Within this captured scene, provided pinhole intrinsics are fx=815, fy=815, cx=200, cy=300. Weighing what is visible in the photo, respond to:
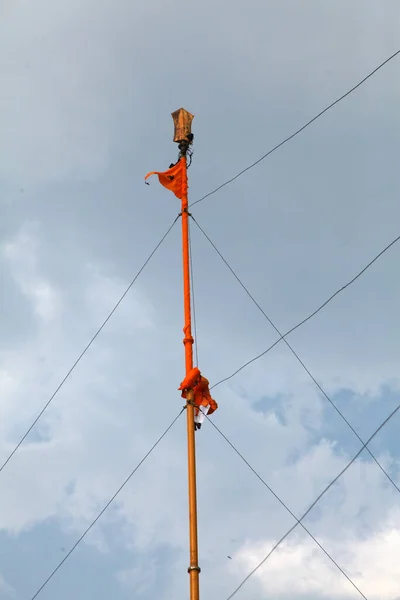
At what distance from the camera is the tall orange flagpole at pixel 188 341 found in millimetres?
14352

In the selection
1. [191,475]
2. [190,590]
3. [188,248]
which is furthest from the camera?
[188,248]

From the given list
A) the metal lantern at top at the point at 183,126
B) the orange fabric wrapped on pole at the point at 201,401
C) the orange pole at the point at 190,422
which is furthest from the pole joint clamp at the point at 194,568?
the metal lantern at top at the point at 183,126

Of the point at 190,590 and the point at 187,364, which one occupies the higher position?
the point at 187,364

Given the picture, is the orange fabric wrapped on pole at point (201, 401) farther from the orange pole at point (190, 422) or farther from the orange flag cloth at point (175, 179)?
the orange flag cloth at point (175, 179)

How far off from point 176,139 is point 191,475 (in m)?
8.57

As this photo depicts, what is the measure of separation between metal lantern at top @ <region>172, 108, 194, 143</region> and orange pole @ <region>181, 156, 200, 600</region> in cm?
48

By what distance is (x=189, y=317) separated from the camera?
58.1 feet

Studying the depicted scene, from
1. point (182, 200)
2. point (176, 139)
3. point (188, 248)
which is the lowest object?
point (188, 248)

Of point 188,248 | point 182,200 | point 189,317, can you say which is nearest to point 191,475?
point 189,317

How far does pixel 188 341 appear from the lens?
57.1ft

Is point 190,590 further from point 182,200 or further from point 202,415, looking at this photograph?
point 182,200

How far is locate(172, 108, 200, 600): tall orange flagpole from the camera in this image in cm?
1435

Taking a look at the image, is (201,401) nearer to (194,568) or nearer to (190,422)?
(190,422)

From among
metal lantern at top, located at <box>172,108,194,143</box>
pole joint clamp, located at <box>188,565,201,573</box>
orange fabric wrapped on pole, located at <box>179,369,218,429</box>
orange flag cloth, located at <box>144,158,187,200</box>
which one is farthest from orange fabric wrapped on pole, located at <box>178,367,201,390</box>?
metal lantern at top, located at <box>172,108,194,143</box>
